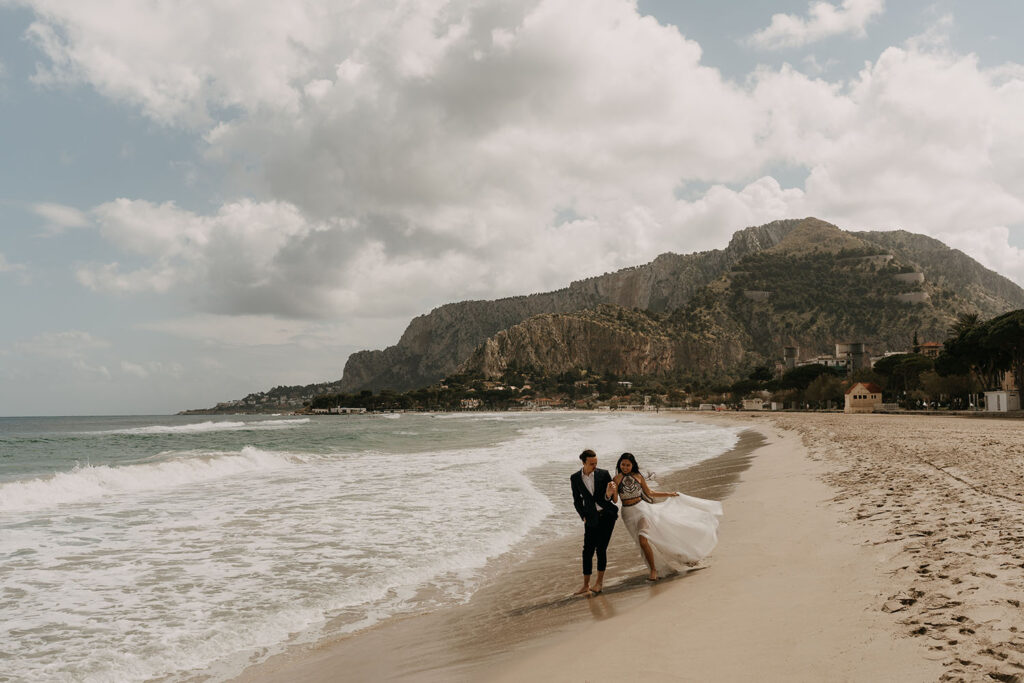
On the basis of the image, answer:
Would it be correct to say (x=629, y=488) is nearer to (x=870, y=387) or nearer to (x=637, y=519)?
(x=637, y=519)

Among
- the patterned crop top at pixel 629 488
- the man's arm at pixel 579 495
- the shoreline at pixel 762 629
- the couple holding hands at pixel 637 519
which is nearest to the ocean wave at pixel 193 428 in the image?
the man's arm at pixel 579 495

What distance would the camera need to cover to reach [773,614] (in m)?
5.66

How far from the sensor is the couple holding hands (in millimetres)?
7973

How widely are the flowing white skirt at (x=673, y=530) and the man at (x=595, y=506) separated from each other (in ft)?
1.00

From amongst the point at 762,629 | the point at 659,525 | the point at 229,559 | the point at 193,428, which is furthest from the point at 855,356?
the point at 762,629

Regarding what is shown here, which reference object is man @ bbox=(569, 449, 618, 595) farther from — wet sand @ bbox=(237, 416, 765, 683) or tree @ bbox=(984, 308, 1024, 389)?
tree @ bbox=(984, 308, 1024, 389)

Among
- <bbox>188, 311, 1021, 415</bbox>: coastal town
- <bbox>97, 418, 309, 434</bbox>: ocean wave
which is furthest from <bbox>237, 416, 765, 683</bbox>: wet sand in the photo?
<bbox>97, 418, 309, 434</bbox>: ocean wave

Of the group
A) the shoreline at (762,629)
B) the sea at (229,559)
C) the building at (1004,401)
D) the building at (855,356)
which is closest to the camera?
the shoreline at (762,629)

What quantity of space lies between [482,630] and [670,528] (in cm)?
291

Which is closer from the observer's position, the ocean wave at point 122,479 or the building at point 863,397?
the ocean wave at point 122,479

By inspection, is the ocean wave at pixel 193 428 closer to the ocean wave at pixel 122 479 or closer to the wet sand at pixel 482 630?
the ocean wave at pixel 122 479

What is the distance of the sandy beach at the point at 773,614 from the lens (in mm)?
4449

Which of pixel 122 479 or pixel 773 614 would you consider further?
pixel 122 479

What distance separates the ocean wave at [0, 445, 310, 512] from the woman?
16.2m
